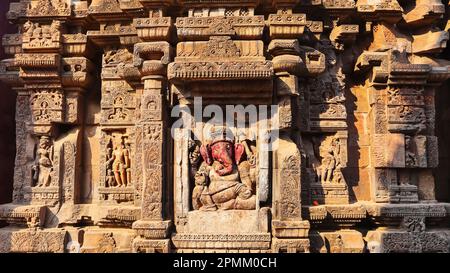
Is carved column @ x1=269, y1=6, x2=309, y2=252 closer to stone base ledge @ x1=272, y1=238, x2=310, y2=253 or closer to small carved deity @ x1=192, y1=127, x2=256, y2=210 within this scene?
stone base ledge @ x1=272, y1=238, x2=310, y2=253

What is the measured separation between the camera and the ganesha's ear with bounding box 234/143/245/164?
A: 17.6ft

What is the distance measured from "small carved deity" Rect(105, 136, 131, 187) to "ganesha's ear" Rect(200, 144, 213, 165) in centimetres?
127

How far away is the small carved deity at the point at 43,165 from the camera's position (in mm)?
5949

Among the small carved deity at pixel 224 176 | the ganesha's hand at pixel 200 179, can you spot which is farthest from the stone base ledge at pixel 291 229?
the ganesha's hand at pixel 200 179

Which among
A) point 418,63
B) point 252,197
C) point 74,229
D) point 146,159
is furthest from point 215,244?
point 418,63

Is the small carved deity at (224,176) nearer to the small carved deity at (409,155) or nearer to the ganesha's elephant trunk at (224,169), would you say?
the ganesha's elephant trunk at (224,169)

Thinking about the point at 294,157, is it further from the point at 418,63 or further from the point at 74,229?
the point at 74,229

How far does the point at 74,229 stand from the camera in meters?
5.83

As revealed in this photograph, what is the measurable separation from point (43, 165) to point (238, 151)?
10.1 ft

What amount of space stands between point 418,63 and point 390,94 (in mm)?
721

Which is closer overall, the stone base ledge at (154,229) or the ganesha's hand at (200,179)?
the stone base ledge at (154,229)

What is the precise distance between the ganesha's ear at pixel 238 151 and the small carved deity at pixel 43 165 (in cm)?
293

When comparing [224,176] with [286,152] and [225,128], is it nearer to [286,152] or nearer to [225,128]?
[225,128]

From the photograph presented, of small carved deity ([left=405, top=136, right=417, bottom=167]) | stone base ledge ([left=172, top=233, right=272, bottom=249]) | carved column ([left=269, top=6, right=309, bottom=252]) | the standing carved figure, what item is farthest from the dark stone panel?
small carved deity ([left=405, top=136, right=417, bottom=167])
